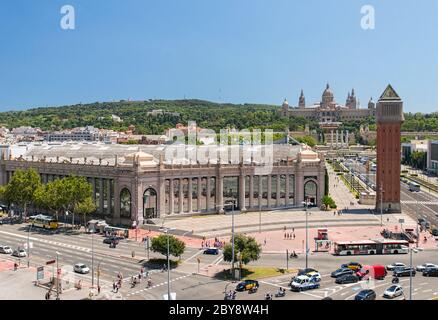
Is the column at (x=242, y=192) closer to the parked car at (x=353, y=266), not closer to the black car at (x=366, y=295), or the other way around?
the parked car at (x=353, y=266)

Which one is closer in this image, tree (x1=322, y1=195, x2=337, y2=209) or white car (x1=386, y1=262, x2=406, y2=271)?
white car (x1=386, y1=262, x2=406, y2=271)

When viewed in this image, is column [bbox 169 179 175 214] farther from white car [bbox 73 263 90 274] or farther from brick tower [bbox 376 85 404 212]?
brick tower [bbox 376 85 404 212]

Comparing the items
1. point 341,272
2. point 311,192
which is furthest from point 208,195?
point 341,272

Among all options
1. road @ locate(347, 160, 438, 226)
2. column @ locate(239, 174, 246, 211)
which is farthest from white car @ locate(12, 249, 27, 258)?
road @ locate(347, 160, 438, 226)

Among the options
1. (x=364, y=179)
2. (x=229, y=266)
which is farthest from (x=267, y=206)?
(x=364, y=179)

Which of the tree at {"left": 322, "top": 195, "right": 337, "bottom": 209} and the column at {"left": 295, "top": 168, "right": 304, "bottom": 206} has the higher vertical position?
the column at {"left": 295, "top": 168, "right": 304, "bottom": 206}

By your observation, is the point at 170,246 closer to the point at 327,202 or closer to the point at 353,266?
the point at 353,266
